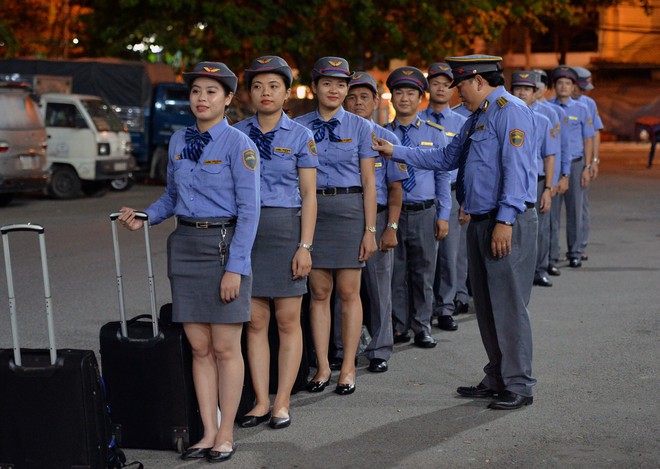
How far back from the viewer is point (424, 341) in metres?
8.70

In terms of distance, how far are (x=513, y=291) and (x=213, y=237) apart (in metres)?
1.98

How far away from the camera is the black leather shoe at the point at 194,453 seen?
587 cm

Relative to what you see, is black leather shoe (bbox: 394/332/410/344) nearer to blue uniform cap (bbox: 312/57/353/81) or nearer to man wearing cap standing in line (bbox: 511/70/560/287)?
man wearing cap standing in line (bbox: 511/70/560/287)

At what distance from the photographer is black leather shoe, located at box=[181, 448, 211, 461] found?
5.87m

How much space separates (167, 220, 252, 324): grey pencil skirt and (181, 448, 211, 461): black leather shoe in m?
0.66

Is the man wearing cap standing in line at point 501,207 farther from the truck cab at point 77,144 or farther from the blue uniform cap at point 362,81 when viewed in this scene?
the truck cab at point 77,144

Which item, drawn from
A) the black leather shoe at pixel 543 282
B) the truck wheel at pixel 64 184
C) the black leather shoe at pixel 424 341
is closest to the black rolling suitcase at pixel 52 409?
the black leather shoe at pixel 424 341

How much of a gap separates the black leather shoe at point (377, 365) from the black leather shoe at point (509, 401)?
1.15m

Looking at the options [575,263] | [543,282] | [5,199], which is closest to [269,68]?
[543,282]

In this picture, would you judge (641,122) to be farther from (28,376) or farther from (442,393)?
(28,376)

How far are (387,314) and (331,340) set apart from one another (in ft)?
1.43

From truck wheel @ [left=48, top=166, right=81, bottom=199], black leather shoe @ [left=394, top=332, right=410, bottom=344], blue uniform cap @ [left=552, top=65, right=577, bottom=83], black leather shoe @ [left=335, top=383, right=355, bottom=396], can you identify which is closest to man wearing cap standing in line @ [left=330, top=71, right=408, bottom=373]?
black leather shoe @ [left=335, top=383, right=355, bottom=396]

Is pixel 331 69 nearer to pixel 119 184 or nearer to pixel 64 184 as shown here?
pixel 64 184

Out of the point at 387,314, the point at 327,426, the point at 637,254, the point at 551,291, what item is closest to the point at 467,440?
the point at 327,426
